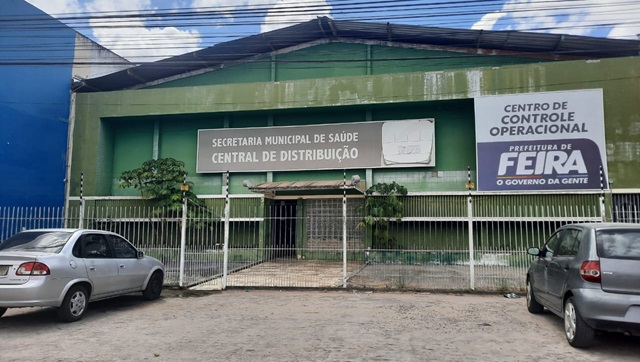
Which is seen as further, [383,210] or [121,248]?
[383,210]

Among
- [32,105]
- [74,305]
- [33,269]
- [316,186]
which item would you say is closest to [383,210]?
[316,186]

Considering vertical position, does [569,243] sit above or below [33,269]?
above

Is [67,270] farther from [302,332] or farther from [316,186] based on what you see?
[316,186]

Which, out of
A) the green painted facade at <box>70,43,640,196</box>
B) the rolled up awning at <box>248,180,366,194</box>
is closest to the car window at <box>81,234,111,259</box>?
the rolled up awning at <box>248,180,366,194</box>

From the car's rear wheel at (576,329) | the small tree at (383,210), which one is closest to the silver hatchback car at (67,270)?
the car's rear wheel at (576,329)

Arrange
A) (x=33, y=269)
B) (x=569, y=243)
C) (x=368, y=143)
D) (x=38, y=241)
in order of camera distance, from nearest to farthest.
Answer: (x=569, y=243) → (x=33, y=269) → (x=38, y=241) → (x=368, y=143)

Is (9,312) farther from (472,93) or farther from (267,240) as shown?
(472,93)

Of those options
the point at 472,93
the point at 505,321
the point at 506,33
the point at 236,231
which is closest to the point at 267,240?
the point at 236,231

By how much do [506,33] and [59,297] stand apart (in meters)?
16.1

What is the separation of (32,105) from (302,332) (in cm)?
1546

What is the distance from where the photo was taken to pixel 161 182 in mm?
16359

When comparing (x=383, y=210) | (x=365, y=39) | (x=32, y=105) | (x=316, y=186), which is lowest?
(x=383, y=210)

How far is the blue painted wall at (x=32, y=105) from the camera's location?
1529 cm

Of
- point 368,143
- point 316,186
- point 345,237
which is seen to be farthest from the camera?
point 368,143
